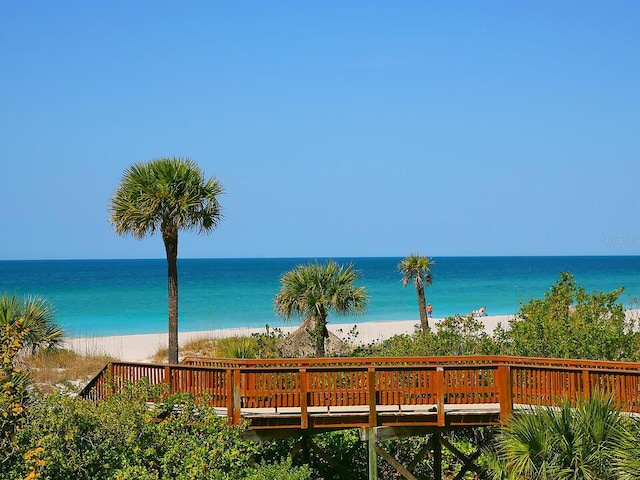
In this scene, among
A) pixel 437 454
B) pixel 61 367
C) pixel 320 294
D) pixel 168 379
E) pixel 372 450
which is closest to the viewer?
pixel 372 450

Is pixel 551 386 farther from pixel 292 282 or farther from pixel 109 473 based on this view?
pixel 292 282

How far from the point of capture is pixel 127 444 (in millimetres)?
15844

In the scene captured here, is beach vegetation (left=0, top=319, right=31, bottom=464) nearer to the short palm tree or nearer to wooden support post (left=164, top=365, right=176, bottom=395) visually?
wooden support post (left=164, top=365, right=176, bottom=395)

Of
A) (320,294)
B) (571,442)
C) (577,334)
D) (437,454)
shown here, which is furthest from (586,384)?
(320,294)

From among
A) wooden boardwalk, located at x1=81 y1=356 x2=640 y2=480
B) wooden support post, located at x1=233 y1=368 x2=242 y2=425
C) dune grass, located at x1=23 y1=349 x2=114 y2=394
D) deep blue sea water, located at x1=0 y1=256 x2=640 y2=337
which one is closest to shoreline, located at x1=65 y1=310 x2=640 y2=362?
deep blue sea water, located at x1=0 y1=256 x2=640 y2=337

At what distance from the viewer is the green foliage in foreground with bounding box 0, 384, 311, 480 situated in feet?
50.0

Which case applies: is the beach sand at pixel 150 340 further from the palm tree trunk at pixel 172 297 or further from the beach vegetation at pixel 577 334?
the beach vegetation at pixel 577 334

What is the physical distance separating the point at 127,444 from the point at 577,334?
12.1m

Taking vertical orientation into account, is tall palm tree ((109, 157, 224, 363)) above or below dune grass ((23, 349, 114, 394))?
above

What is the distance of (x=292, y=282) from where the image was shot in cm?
2947

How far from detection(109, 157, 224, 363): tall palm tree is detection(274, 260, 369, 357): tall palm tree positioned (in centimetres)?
317

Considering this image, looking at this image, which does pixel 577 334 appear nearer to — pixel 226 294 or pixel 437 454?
pixel 437 454

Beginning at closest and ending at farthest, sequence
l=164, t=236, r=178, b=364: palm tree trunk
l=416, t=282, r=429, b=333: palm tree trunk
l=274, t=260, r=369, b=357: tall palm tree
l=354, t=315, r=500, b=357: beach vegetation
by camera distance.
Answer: l=354, t=315, r=500, b=357: beach vegetation → l=164, t=236, r=178, b=364: palm tree trunk → l=274, t=260, r=369, b=357: tall palm tree → l=416, t=282, r=429, b=333: palm tree trunk

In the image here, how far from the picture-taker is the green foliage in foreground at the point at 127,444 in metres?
15.2
